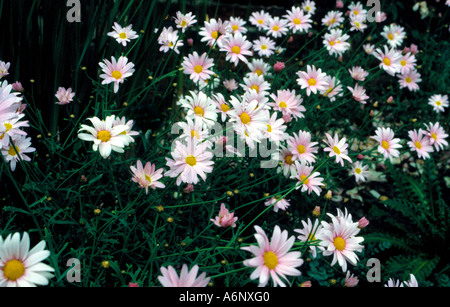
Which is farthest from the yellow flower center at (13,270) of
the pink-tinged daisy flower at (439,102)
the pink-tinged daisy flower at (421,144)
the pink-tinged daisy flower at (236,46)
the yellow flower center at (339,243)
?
the pink-tinged daisy flower at (439,102)

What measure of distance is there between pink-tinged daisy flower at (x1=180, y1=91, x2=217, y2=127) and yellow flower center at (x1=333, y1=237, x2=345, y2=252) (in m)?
0.56

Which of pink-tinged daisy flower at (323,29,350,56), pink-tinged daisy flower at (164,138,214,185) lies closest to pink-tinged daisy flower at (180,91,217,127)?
pink-tinged daisy flower at (164,138,214,185)

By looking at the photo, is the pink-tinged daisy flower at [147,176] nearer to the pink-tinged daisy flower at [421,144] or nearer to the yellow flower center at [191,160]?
the yellow flower center at [191,160]

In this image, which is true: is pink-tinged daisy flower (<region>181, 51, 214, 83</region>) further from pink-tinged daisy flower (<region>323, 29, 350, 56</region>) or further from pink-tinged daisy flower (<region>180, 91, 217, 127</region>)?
pink-tinged daisy flower (<region>323, 29, 350, 56</region>)

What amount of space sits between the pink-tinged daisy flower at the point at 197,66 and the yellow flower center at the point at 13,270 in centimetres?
98

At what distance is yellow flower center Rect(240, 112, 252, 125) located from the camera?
1.28 meters

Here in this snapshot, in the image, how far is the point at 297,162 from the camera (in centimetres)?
139

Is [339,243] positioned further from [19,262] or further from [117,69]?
[117,69]

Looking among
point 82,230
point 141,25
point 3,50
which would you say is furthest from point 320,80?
point 3,50

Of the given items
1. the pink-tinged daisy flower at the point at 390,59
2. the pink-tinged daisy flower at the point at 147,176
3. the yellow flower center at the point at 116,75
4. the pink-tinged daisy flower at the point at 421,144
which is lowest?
the pink-tinged daisy flower at the point at 147,176

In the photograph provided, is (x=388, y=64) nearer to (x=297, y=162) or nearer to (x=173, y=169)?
(x=297, y=162)

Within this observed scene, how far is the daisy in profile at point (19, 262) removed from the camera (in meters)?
0.82

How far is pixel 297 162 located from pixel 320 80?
0.53 meters

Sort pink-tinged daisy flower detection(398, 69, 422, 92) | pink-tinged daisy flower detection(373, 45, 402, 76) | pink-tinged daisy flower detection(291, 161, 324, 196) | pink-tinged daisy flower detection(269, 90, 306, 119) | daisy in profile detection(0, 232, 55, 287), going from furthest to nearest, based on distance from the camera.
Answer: pink-tinged daisy flower detection(398, 69, 422, 92) → pink-tinged daisy flower detection(373, 45, 402, 76) → pink-tinged daisy flower detection(269, 90, 306, 119) → pink-tinged daisy flower detection(291, 161, 324, 196) → daisy in profile detection(0, 232, 55, 287)
